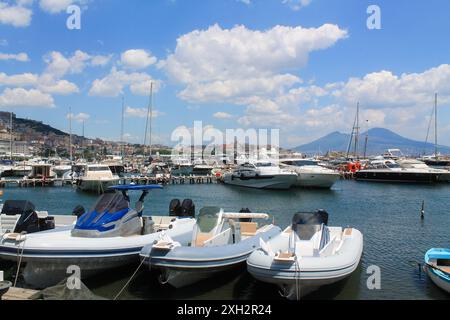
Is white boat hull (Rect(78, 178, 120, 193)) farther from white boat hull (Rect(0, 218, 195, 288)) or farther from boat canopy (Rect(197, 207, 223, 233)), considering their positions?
white boat hull (Rect(0, 218, 195, 288))

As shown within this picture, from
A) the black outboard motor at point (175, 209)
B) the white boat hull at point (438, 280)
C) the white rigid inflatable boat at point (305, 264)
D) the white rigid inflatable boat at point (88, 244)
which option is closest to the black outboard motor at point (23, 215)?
the white rigid inflatable boat at point (88, 244)

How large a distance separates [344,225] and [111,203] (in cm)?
1683

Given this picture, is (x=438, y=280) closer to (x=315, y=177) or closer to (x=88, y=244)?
(x=88, y=244)

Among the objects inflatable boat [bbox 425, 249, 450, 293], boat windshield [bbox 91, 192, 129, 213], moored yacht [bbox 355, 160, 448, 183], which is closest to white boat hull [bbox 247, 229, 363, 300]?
inflatable boat [bbox 425, 249, 450, 293]

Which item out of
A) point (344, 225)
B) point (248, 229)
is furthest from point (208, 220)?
point (344, 225)

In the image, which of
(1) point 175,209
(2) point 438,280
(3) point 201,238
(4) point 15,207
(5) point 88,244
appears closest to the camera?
(5) point 88,244

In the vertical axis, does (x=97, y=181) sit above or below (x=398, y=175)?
below

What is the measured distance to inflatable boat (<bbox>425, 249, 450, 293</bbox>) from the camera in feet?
38.9

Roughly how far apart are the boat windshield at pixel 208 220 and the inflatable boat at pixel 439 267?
6.33 m

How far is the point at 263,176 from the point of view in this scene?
50719 millimetres

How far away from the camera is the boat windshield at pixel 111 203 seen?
12.9m

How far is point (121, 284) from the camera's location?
1249 cm

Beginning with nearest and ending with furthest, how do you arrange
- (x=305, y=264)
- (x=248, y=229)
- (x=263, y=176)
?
(x=305, y=264) < (x=248, y=229) < (x=263, y=176)
